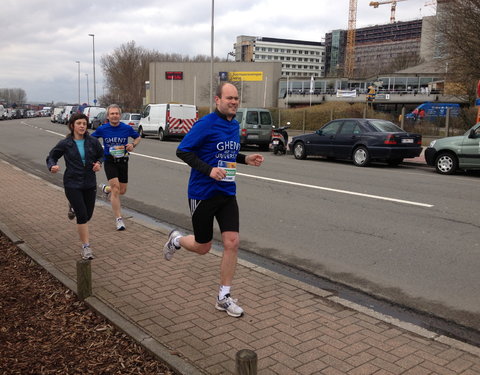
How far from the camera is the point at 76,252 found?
5.70 m

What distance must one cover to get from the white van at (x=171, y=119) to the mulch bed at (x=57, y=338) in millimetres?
23341

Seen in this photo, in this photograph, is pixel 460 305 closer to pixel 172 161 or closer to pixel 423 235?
pixel 423 235

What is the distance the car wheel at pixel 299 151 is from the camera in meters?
17.6

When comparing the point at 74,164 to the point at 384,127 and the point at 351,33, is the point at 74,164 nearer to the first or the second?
the point at 384,127

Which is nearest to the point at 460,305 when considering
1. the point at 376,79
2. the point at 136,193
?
the point at 136,193

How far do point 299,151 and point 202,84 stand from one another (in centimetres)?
6451

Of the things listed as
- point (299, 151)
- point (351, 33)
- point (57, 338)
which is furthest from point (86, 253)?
point (351, 33)

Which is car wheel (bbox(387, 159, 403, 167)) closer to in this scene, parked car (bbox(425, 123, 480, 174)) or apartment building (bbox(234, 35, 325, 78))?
parked car (bbox(425, 123, 480, 174))

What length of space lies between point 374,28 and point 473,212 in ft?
564

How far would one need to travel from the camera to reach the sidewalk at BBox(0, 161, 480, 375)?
3262mm

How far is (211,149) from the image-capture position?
3.98 m

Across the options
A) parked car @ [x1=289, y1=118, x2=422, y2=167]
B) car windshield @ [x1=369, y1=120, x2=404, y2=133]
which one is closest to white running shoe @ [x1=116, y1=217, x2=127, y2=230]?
Result: parked car @ [x1=289, y1=118, x2=422, y2=167]

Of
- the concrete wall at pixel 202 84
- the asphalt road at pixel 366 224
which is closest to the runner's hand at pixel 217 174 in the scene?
the asphalt road at pixel 366 224

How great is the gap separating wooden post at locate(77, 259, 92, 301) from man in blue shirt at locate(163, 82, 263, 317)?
975mm
